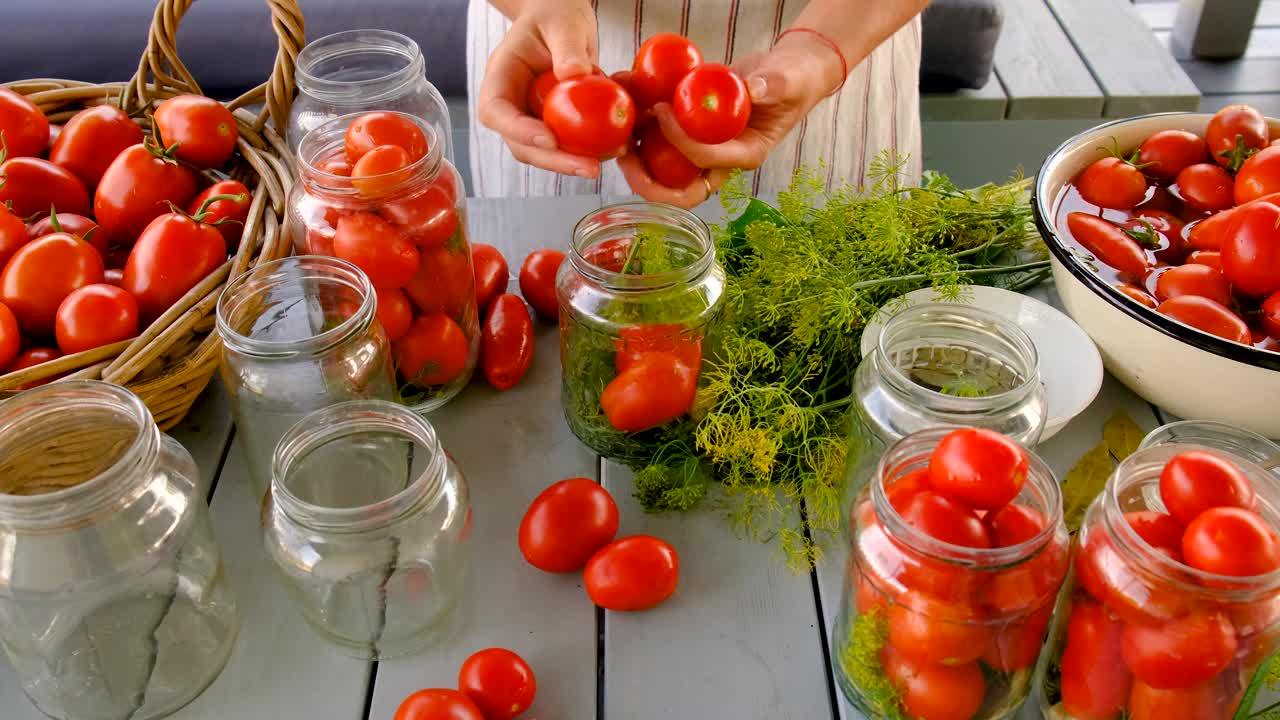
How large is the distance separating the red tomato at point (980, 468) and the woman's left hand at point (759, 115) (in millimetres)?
506

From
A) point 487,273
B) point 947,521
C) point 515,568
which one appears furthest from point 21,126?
point 947,521

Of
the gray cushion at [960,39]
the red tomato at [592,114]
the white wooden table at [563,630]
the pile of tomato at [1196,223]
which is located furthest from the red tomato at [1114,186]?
the gray cushion at [960,39]

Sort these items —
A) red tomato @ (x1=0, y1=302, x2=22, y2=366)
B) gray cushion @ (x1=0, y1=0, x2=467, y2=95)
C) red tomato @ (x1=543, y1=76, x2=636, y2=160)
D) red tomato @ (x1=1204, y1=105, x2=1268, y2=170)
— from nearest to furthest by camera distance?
red tomato @ (x1=0, y1=302, x2=22, y2=366) < red tomato @ (x1=543, y1=76, x2=636, y2=160) < red tomato @ (x1=1204, y1=105, x2=1268, y2=170) < gray cushion @ (x1=0, y1=0, x2=467, y2=95)

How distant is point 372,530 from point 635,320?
297 mm

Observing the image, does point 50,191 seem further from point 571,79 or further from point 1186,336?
point 1186,336

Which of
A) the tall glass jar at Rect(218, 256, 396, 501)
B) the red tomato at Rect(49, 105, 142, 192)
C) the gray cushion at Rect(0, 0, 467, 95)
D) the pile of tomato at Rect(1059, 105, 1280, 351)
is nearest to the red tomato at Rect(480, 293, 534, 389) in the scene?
the tall glass jar at Rect(218, 256, 396, 501)

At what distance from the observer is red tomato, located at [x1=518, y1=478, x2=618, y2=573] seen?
0.87 m

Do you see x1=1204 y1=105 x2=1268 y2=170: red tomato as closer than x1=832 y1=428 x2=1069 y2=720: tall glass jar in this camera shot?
No

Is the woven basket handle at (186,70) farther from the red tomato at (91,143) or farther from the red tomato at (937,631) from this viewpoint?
the red tomato at (937,631)

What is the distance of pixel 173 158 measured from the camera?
1099mm

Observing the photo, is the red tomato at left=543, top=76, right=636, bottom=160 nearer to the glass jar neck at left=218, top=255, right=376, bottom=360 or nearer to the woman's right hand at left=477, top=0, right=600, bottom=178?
the woman's right hand at left=477, top=0, right=600, bottom=178

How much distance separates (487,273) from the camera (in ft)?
3.75

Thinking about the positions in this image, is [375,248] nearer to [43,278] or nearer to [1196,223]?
[43,278]

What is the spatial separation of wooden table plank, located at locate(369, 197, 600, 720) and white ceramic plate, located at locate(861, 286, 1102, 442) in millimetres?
326
